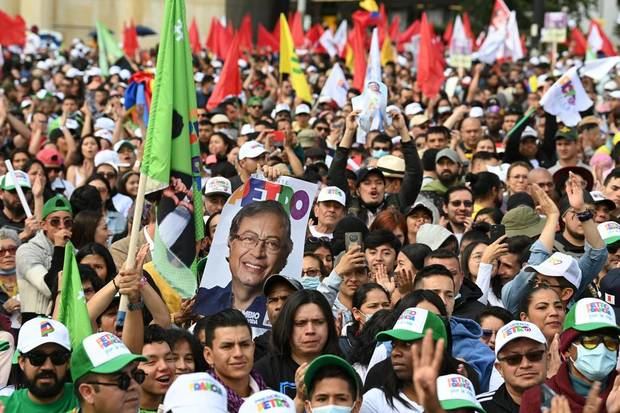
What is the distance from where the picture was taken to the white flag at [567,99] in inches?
620

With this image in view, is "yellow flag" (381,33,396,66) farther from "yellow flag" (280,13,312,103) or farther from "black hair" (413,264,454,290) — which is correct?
"black hair" (413,264,454,290)

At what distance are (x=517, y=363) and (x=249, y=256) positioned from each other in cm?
197

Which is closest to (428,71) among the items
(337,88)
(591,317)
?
(337,88)

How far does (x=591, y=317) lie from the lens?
7.18m

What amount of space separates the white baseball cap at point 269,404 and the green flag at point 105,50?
21.3 metres

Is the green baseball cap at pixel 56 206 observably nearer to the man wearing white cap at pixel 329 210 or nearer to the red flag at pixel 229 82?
the man wearing white cap at pixel 329 210

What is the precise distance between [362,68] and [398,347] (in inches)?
606

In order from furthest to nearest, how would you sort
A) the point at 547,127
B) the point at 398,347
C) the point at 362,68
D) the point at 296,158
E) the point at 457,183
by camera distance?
the point at 362,68, the point at 547,127, the point at 296,158, the point at 457,183, the point at 398,347

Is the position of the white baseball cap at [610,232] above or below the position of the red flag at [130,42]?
below

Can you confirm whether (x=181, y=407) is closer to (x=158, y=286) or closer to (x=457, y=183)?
(x=158, y=286)

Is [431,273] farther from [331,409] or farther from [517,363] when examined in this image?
[331,409]

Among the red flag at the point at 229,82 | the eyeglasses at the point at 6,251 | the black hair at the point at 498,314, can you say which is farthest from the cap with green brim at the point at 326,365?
the red flag at the point at 229,82

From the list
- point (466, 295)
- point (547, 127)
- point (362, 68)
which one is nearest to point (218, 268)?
point (466, 295)

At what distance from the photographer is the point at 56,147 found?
53.9 ft
